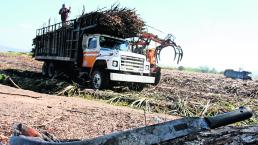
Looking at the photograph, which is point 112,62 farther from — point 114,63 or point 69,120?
point 69,120

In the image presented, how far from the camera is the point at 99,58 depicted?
1503 cm

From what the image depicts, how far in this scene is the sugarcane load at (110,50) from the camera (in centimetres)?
1476

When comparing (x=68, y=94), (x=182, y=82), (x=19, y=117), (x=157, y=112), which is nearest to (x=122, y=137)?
(x=19, y=117)

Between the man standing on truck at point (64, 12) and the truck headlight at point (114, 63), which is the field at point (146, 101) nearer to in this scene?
the truck headlight at point (114, 63)

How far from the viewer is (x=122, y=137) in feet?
9.04

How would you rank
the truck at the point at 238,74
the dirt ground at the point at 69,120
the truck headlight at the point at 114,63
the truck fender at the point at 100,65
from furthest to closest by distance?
1. the truck at the point at 238,74
2. the truck fender at the point at 100,65
3. the truck headlight at the point at 114,63
4. the dirt ground at the point at 69,120

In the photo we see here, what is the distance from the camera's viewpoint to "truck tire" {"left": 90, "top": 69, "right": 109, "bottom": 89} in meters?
14.6

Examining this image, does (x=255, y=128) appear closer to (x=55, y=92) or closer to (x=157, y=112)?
(x=157, y=112)

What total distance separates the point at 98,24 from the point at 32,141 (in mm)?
12972

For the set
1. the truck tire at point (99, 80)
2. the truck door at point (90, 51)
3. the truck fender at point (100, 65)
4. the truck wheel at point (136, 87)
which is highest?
the truck door at point (90, 51)

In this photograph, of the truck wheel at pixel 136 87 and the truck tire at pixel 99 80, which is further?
the truck wheel at pixel 136 87

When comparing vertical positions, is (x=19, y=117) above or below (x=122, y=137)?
below

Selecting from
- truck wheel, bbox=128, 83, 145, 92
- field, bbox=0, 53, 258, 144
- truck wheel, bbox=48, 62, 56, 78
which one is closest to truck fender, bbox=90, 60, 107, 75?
field, bbox=0, 53, 258, 144

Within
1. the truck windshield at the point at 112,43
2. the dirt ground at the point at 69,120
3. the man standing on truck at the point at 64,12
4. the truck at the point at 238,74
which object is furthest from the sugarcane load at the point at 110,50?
the truck at the point at 238,74
